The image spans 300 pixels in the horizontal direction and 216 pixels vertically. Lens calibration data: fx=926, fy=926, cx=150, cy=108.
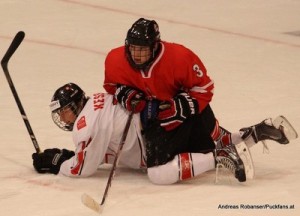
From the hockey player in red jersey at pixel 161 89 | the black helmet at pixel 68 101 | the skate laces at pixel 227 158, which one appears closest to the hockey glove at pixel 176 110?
the hockey player in red jersey at pixel 161 89

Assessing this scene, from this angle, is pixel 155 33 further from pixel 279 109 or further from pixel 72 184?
pixel 279 109

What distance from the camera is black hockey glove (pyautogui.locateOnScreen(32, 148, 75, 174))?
14.1 ft

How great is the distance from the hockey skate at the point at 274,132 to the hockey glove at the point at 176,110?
0.43 m

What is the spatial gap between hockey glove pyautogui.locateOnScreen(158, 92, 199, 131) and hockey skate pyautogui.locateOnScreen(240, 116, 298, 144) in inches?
16.9

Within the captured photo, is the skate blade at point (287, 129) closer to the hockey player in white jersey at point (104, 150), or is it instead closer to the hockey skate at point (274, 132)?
the hockey skate at point (274, 132)

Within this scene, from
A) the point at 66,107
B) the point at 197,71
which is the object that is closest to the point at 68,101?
the point at 66,107

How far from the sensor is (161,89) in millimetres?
4164

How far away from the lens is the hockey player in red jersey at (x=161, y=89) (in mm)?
4113

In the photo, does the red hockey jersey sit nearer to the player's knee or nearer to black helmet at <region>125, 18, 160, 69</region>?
black helmet at <region>125, 18, 160, 69</region>

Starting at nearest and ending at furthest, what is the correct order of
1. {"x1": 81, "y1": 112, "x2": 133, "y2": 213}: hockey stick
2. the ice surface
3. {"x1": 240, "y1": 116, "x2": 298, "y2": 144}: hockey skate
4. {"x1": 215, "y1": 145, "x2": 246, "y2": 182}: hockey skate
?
{"x1": 81, "y1": 112, "x2": 133, "y2": 213}: hockey stick
the ice surface
{"x1": 215, "y1": 145, "x2": 246, "y2": 182}: hockey skate
{"x1": 240, "y1": 116, "x2": 298, "y2": 144}: hockey skate

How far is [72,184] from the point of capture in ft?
13.7

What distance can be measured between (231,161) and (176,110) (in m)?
0.33

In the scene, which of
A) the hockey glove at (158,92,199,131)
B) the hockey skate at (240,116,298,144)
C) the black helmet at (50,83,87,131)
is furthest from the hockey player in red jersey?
the hockey skate at (240,116,298,144)

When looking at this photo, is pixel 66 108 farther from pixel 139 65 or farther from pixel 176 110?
pixel 176 110
